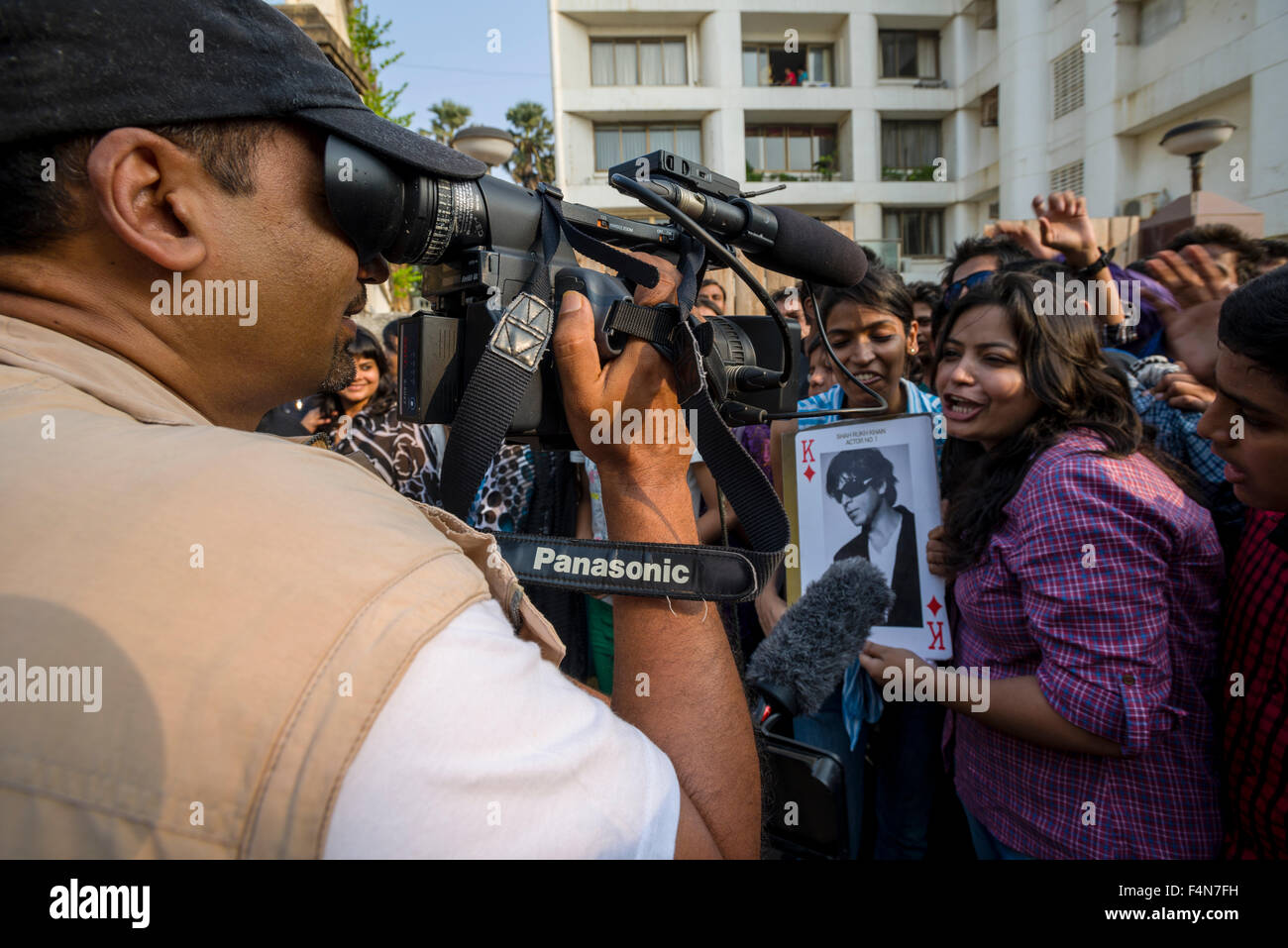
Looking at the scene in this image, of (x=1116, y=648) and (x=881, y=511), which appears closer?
(x=1116, y=648)

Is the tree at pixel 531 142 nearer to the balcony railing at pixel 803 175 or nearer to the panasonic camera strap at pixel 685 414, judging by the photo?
the balcony railing at pixel 803 175

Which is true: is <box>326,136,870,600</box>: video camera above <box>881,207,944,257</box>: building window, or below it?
below

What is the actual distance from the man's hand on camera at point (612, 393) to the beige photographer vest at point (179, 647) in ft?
1.71

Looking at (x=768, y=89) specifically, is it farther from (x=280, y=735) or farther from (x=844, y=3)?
(x=280, y=735)

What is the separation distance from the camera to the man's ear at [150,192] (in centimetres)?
73

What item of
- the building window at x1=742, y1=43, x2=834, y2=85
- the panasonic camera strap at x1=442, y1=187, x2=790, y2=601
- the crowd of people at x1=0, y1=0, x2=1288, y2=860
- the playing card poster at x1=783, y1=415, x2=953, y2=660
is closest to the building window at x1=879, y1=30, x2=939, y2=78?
the building window at x1=742, y1=43, x2=834, y2=85

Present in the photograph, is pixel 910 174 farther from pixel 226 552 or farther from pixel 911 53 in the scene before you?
pixel 226 552

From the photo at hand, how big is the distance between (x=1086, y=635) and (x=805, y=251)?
1097mm

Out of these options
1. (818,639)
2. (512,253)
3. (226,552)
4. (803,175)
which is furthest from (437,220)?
(803,175)

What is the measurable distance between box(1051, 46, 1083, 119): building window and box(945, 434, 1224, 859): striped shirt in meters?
19.8

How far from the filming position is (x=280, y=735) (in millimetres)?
508

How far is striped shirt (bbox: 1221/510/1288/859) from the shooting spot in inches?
57.4

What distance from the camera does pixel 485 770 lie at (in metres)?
0.55

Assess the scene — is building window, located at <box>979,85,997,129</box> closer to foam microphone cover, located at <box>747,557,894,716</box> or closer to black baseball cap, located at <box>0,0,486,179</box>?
foam microphone cover, located at <box>747,557,894,716</box>
